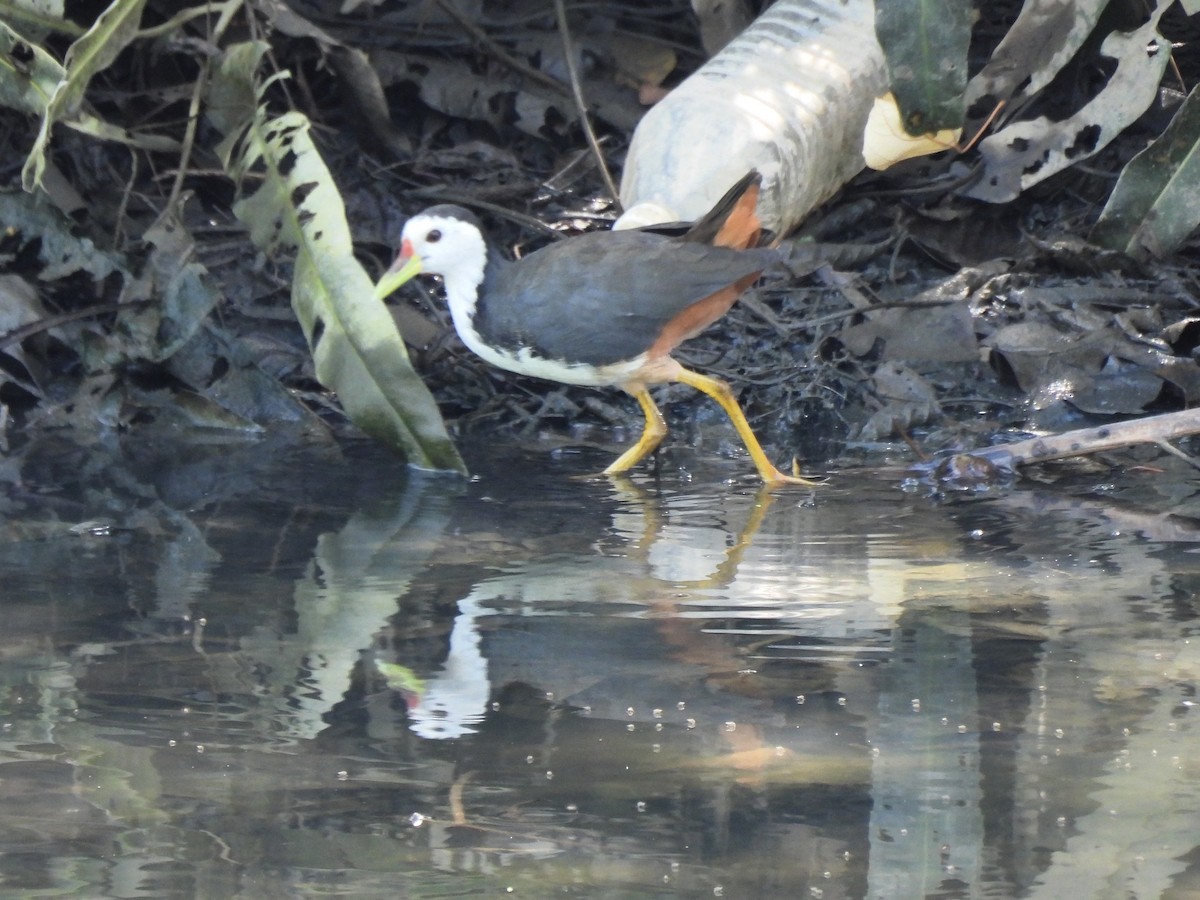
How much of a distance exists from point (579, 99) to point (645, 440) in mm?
1880

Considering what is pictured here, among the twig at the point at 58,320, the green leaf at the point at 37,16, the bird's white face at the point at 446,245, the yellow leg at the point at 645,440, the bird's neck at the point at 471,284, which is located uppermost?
the green leaf at the point at 37,16

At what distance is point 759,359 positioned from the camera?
5.34 meters

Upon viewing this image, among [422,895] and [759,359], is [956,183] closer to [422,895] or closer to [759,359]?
[759,359]

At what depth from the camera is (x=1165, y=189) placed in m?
5.21

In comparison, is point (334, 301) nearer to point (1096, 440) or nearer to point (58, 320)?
point (58, 320)

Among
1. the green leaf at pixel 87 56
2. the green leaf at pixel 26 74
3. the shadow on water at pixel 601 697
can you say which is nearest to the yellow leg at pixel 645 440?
the shadow on water at pixel 601 697

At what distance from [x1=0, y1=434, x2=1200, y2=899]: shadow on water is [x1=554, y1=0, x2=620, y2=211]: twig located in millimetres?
1980

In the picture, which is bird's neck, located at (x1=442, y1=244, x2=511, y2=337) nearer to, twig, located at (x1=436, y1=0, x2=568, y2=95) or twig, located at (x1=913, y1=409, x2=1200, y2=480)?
twig, located at (x1=913, y1=409, x2=1200, y2=480)

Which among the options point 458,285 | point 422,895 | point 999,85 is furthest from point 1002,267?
point 422,895

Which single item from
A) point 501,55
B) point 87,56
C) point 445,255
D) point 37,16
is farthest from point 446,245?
point 501,55

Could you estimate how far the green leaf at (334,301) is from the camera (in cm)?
454

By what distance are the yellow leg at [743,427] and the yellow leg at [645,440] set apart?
151 millimetres

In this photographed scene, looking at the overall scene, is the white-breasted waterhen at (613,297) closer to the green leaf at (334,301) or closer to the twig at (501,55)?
the green leaf at (334,301)

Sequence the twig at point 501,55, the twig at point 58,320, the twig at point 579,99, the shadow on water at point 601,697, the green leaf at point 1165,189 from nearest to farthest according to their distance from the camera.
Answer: the shadow on water at point 601,697, the twig at point 58,320, the green leaf at point 1165,189, the twig at point 579,99, the twig at point 501,55
